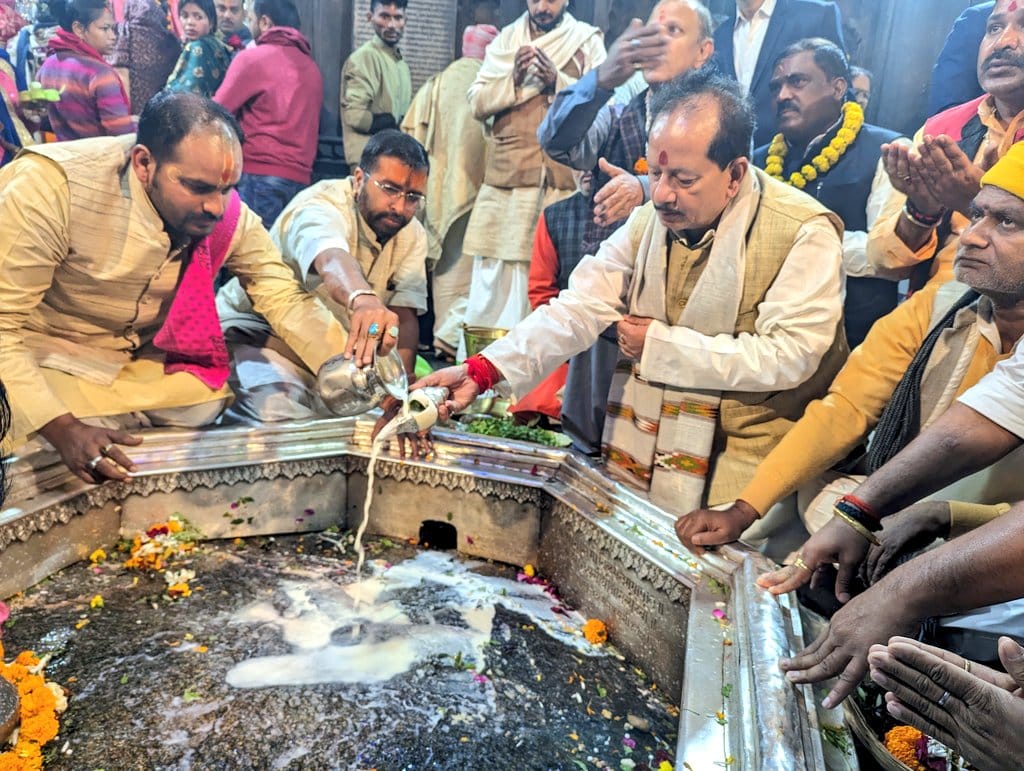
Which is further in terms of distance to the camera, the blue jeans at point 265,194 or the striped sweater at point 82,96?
the blue jeans at point 265,194

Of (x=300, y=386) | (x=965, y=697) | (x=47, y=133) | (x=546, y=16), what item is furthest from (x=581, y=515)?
(x=47, y=133)

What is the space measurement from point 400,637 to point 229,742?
590 millimetres

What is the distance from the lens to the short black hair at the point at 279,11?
4.85 metres

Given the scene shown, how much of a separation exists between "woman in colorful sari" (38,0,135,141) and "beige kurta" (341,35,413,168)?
1.35 meters

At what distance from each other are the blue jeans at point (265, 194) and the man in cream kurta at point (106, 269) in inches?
66.9

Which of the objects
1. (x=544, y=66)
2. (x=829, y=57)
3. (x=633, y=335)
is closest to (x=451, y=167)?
(x=544, y=66)

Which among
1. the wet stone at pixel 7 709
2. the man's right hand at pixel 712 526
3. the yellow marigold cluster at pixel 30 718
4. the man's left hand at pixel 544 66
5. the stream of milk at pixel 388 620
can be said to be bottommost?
the stream of milk at pixel 388 620

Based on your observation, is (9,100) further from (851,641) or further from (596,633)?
(851,641)

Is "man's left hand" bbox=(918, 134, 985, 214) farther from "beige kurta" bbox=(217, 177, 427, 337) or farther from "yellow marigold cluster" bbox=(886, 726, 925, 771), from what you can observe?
"beige kurta" bbox=(217, 177, 427, 337)

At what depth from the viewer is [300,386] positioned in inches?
141

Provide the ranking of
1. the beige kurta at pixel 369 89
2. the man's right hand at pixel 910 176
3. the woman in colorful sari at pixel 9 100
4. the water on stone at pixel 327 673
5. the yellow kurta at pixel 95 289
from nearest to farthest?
the water on stone at pixel 327 673 < the yellow kurta at pixel 95 289 < the man's right hand at pixel 910 176 < the woman in colorful sari at pixel 9 100 < the beige kurta at pixel 369 89

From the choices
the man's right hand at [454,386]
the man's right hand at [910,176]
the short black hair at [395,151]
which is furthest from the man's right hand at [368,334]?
the man's right hand at [910,176]

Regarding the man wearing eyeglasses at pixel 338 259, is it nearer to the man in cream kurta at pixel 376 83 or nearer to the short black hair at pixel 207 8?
the man in cream kurta at pixel 376 83

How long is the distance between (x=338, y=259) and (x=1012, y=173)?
238cm
